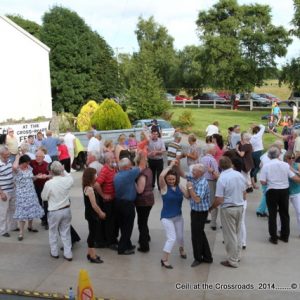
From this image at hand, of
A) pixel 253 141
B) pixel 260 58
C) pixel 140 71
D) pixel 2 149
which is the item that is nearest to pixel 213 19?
pixel 260 58

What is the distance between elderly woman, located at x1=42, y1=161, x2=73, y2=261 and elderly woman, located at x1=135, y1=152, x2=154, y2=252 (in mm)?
1166

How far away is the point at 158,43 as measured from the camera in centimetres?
→ 6266

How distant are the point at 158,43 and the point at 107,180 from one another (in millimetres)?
57313

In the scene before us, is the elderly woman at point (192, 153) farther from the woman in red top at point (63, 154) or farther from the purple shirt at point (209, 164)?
the woman in red top at point (63, 154)

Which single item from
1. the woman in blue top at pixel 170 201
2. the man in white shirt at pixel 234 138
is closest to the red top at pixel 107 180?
the woman in blue top at pixel 170 201

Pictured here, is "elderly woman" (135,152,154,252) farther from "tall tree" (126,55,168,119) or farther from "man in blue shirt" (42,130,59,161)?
"tall tree" (126,55,168,119)

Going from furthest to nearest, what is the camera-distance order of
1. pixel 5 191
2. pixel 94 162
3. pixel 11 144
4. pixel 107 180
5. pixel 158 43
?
1. pixel 158 43
2. pixel 11 144
3. pixel 5 191
4. pixel 94 162
5. pixel 107 180

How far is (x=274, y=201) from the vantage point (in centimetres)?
776

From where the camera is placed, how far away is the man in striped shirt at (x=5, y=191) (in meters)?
8.43

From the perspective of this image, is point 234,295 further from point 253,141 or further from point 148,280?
point 253,141

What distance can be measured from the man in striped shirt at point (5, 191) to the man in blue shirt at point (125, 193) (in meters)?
2.38

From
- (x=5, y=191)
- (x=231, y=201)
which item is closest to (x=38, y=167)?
(x=5, y=191)

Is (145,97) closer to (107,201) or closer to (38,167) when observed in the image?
(38,167)

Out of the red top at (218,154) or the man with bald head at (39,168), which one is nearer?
the man with bald head at (39,168)
